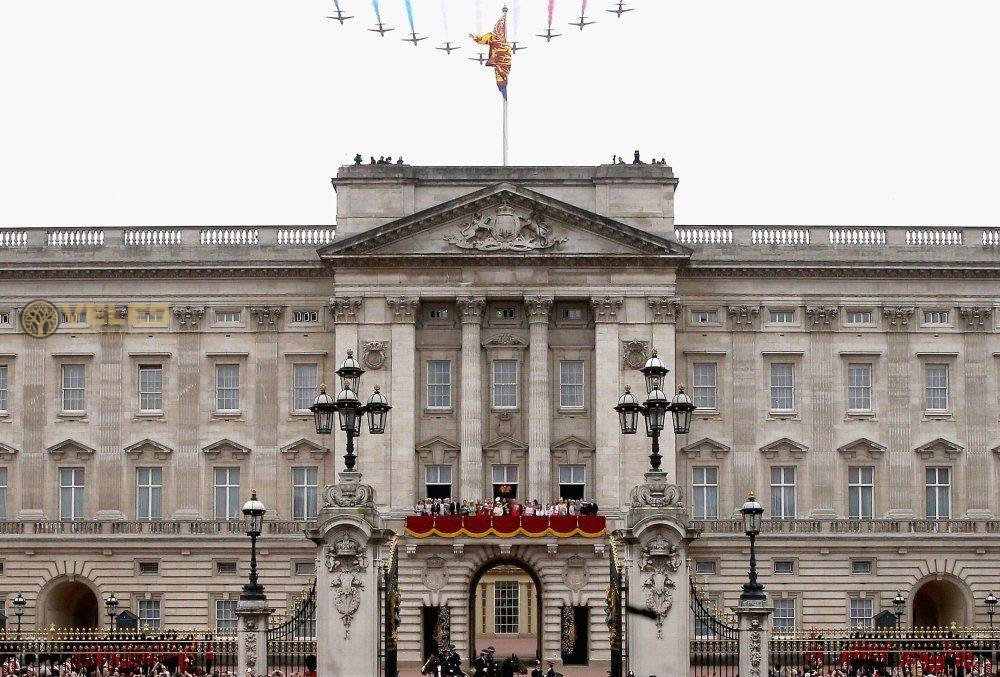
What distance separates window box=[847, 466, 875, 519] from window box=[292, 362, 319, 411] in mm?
23613

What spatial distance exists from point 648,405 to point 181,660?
16.6 m

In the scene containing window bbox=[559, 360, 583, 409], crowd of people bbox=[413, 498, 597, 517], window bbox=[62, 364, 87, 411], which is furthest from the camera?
window bbox=[62, 364, 87, 411]

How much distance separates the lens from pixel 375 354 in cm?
7194

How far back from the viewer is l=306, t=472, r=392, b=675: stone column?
1623 inches

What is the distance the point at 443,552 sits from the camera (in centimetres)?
6756

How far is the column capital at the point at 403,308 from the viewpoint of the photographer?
2837 inches

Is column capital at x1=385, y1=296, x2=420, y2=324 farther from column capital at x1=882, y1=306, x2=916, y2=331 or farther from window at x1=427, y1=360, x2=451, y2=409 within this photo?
column capital at x1=882, y1=306, x2=916, y2=331

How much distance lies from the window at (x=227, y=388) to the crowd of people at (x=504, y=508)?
1001 centimetres

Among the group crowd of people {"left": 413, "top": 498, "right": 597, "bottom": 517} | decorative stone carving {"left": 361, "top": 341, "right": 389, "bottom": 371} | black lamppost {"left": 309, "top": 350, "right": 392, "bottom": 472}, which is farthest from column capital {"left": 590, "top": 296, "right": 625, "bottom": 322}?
black lamppost {"left": 309, "top": 350, "right": 392, "bottom": 472}

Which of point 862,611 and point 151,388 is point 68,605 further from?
point 862,611

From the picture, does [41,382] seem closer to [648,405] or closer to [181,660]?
[181,660]

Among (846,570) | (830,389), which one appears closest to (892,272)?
(830,389)

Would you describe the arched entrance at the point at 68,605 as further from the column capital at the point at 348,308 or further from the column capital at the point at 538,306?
the column capital at the point at 538,306

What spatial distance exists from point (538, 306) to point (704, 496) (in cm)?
1105
